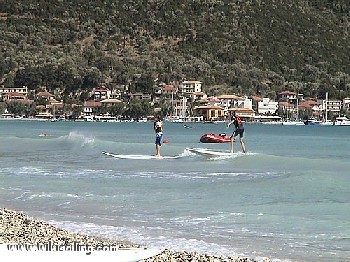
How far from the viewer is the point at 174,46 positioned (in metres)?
158

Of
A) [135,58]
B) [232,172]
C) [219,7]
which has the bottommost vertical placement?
[232,172]

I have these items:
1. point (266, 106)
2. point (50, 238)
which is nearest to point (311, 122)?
point (266, 106)

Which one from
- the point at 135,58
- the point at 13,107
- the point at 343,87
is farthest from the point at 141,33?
the point at 343,87

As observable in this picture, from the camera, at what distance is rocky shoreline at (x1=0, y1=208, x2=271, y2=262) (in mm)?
9281

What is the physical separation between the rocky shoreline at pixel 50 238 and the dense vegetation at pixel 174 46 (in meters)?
133

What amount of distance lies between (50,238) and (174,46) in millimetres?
149002

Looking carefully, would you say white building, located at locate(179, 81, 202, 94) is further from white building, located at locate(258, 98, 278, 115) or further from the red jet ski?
the red jet ski

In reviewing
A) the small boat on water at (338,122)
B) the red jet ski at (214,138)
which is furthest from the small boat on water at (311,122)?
the red jet ski at (214,138)

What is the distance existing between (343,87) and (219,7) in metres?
32.0

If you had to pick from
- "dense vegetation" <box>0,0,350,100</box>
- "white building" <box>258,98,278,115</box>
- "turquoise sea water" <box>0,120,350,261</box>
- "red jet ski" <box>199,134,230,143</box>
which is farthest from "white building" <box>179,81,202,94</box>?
"turquoise sea water" <box>0,120,350,261</box>

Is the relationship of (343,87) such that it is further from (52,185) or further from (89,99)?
(52,185)

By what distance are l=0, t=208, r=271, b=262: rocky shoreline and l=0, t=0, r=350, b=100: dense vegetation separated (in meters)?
133

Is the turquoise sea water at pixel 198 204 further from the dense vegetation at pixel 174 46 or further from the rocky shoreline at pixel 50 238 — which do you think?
the dense vegetation at pixel 174 46

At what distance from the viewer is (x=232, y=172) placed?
23375 millimetres
